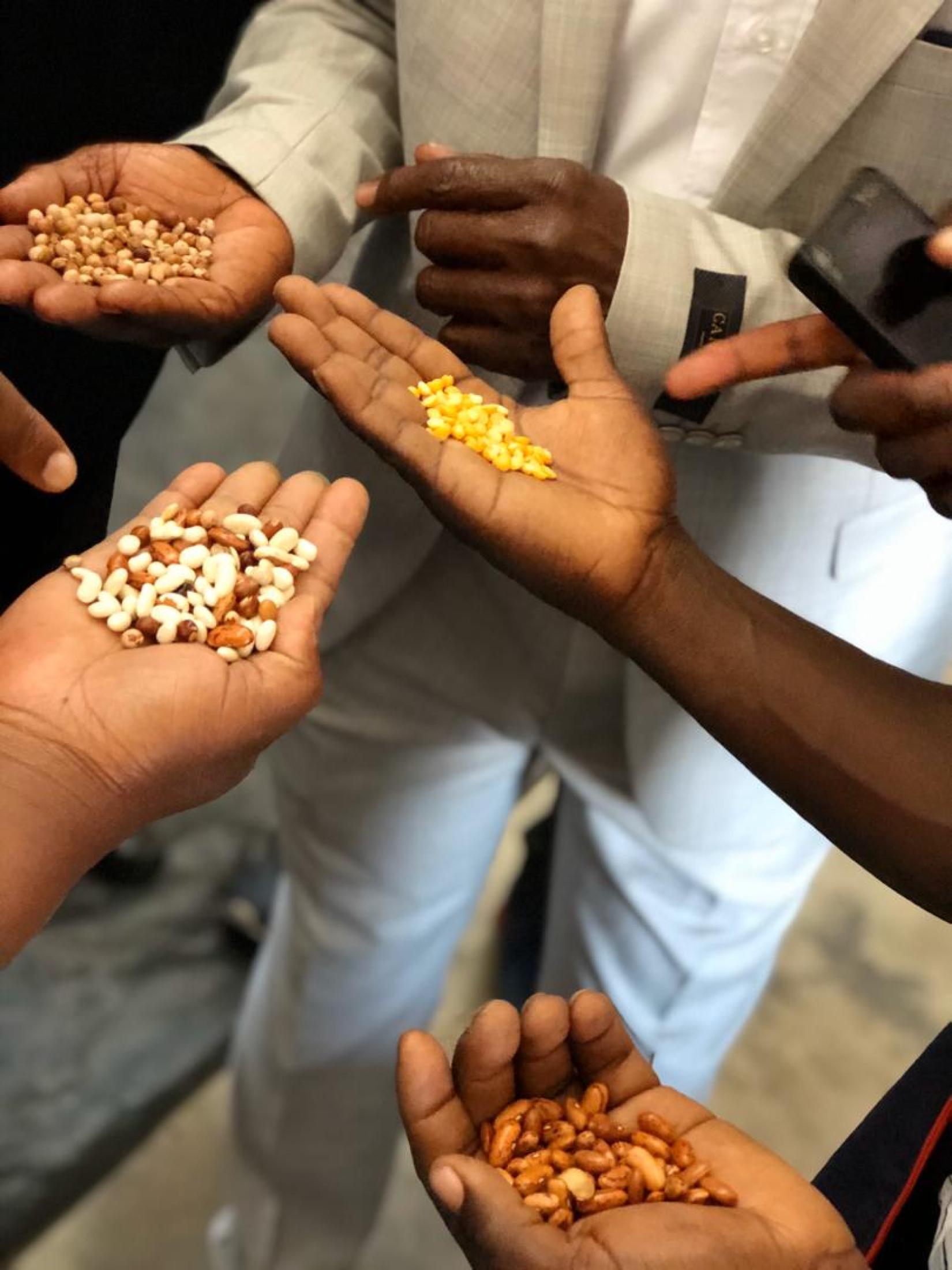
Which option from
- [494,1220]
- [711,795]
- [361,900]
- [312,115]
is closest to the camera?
[494,1220]

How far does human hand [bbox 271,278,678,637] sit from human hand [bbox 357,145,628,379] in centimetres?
2

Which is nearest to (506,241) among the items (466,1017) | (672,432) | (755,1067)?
(672,432)

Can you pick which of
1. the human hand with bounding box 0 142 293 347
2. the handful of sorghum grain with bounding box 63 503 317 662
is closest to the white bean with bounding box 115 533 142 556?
the handful of sorghum grain with bounding box 63 503 317 662

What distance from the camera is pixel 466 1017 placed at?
0.59 meters

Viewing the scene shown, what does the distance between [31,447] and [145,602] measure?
0.10 meters

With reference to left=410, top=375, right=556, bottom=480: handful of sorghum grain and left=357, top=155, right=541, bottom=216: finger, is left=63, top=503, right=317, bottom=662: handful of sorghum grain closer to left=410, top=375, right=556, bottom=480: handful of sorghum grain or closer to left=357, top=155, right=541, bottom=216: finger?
left=410, top=375, right=556, bottom=480: handful of sorghum grain

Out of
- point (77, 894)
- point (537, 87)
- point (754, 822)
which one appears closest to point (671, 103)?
point (537, 87)

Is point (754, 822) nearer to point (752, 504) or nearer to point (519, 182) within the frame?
point (752, 504)

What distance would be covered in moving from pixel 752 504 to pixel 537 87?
285 millimetres

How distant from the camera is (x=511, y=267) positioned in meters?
0.64

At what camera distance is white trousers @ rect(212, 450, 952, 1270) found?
2.63 ft

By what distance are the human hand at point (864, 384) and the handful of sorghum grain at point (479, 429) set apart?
83 millimetres

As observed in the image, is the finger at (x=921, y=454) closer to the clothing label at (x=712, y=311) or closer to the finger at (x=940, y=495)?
the finger at (x=940, y=495)

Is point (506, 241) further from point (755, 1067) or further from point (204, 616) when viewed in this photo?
point (755, 1067)
